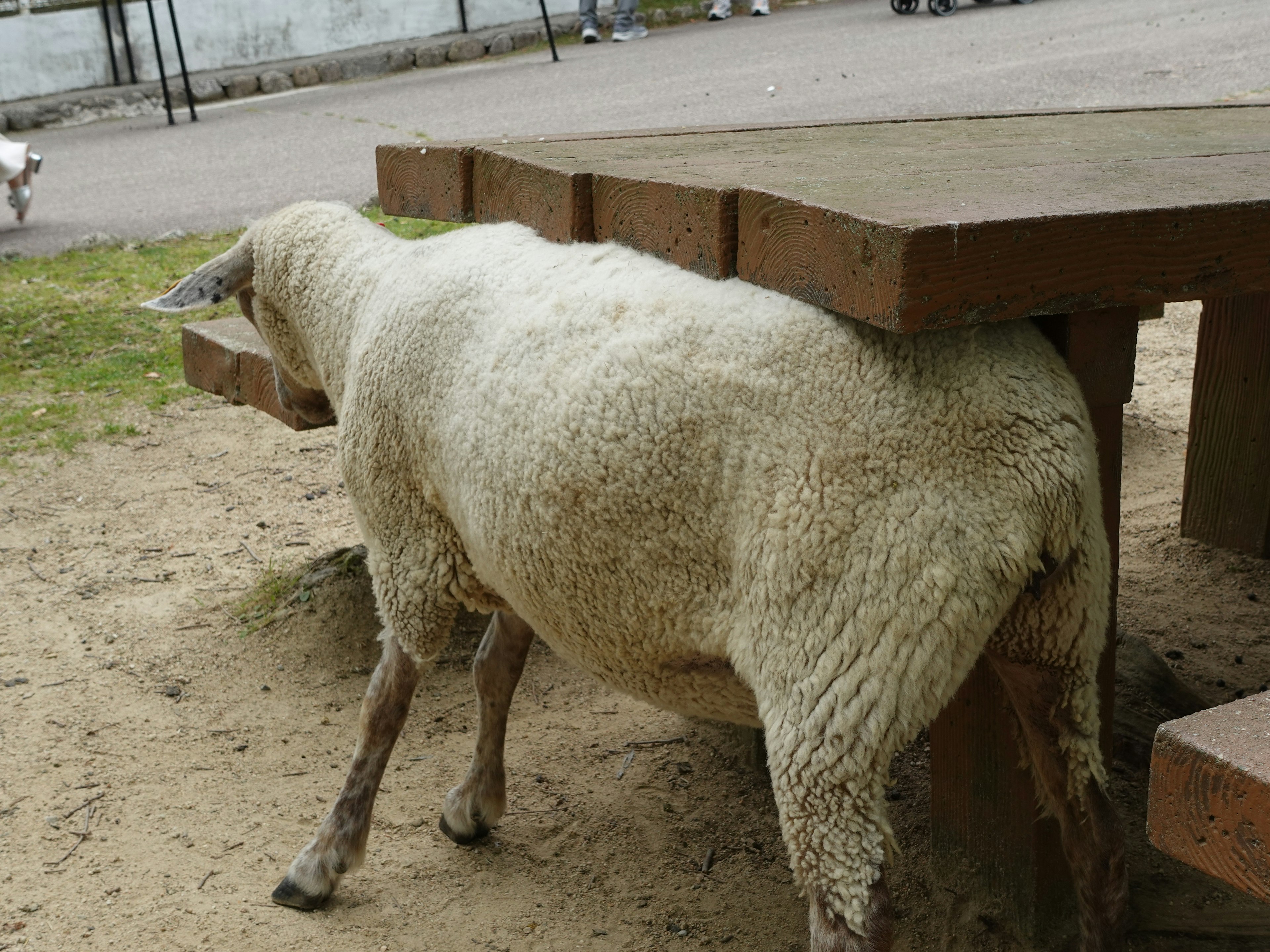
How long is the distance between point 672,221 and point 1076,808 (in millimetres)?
1271

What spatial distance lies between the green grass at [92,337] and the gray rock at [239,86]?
240 inches

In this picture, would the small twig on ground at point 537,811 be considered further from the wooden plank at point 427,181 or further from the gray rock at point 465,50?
the gray rock at point 465,50

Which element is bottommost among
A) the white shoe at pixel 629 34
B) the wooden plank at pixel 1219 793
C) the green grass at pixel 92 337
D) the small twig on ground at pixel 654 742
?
the small twig on ground at pixel 654 742

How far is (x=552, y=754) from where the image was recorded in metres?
3.44

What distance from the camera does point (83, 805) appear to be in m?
3.21

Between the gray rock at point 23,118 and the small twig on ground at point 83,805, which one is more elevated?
the gray rock at point 23,118

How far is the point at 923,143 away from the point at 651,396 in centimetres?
127

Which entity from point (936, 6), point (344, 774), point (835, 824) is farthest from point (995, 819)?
point (936, 6)

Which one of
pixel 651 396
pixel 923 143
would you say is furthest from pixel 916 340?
pixel 923 143

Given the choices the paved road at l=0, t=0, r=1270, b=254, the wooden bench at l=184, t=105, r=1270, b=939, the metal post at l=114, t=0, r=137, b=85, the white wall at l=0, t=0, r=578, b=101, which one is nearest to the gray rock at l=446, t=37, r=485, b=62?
the paved road at l=0, t=0, r=1270, b=254

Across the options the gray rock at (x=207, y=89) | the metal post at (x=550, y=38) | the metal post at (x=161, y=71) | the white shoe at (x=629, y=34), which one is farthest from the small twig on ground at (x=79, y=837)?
the white shoe at (x=629, y=34)

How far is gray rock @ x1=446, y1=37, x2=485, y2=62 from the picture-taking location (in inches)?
559

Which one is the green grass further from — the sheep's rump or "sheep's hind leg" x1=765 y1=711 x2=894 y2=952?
"sheep's hind leg" x1=765 y1=711 x2=894 y2=952

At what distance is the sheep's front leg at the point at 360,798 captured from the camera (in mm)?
2791
